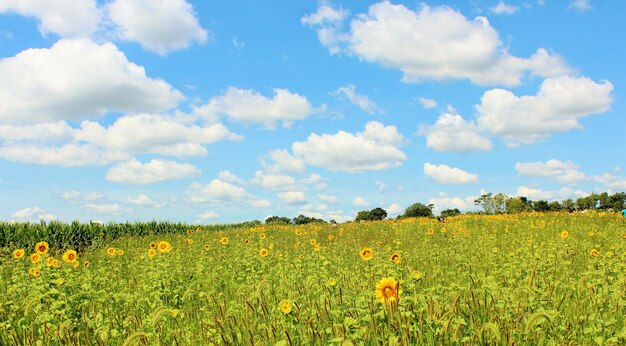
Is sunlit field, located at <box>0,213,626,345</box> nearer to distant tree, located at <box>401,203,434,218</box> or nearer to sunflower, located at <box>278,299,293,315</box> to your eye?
sunflower, located at <box>278,299,293,315</box>

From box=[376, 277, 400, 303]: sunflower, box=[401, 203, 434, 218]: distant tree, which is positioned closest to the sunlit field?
box=[376, 277, 400, 303]: sunflower

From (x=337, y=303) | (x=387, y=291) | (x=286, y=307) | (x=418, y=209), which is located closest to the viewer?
(x=387, y=291)

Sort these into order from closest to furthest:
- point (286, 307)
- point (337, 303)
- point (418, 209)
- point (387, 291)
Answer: point (387, 291), point (286, 307), point (337, 303), point (418, 209)

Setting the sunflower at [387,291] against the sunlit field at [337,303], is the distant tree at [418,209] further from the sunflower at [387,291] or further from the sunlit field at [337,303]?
the sunflower at [387,291]

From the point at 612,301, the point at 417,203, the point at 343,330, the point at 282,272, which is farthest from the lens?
the point at 417,203

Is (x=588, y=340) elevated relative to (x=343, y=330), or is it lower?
lower

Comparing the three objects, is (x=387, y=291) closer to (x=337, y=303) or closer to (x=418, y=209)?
(x=337, y=303)

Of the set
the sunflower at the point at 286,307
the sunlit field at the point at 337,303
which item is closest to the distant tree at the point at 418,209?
the sunlit field at the point at 337,303

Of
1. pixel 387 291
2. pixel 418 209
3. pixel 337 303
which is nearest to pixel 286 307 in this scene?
pixel 387 291

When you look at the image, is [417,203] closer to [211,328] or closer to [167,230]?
[167,230]

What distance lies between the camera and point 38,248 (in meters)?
8.97

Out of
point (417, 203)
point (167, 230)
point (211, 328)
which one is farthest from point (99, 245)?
point (417, 203)

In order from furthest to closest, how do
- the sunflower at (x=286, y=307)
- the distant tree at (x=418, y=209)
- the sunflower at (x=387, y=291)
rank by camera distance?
1. the distant tree at (x=418, y=209)
2. the sunflower at (x=286, y=307)
3. the sunflower at (x=387, y=291)

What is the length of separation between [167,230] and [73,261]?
2004cm
